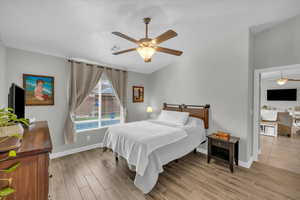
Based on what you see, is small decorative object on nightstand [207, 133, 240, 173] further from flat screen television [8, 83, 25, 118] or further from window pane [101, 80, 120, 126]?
flat screen television [8, 83, 25, 118]

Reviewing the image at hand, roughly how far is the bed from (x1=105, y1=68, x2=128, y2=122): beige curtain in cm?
143

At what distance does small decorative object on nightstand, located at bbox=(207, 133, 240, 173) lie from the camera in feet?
8.36

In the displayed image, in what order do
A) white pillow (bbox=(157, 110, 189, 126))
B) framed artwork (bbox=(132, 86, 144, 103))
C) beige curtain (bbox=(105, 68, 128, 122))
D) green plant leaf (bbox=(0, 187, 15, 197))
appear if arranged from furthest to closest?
framed artwork (bbox=(132, 86, 144, 103))
beige curtain (bbox=(105, 68, 128, 122))
white pillow (bbox=(157, 110, 189, 126))
green plant leaf (bbox=(0, 187, 15, 197))

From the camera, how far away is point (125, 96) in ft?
14.1

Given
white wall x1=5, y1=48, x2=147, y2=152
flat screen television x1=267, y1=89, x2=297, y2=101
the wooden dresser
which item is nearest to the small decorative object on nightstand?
the wooden dresser

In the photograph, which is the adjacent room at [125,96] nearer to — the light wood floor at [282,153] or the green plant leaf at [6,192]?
the light wood floor at [282,153]

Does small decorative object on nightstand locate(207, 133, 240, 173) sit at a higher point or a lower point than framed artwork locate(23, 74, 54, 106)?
lower

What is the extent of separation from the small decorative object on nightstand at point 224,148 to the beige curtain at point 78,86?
336 centimetres

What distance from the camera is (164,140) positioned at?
2340 mm

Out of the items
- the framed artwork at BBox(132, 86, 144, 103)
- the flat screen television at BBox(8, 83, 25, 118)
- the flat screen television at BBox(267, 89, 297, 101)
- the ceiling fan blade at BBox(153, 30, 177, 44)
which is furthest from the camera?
the flat screen television at BBox(267, 89, 297, 101)

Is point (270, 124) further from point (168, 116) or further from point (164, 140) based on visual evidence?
point (164, 140)

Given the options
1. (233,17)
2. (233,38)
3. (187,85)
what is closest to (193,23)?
(233,17)

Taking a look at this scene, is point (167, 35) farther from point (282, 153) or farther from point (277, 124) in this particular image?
point (277, 124)

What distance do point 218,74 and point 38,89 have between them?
14.1ft
